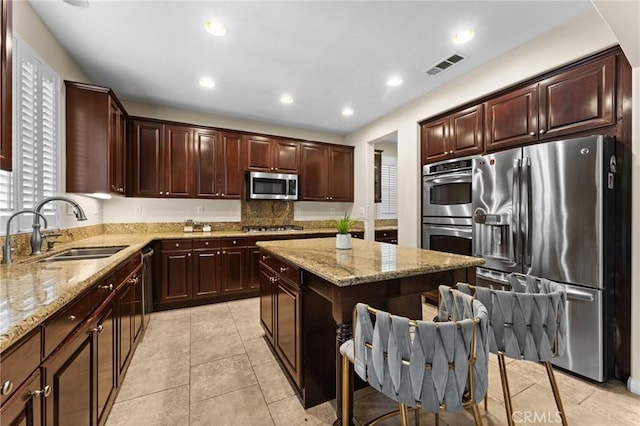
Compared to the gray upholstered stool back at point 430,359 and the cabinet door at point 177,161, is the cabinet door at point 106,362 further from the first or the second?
the cabinet door at point 177,161

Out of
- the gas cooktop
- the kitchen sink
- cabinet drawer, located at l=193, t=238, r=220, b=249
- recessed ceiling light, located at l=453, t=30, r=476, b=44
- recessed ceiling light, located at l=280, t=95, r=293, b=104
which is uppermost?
recessed ceiling light, located at l=280, t=95, r=293, b=104

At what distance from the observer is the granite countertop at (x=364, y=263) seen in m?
1.31

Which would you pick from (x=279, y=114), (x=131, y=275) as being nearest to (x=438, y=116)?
(x=279, y=114)

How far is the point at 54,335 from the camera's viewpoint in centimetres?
95

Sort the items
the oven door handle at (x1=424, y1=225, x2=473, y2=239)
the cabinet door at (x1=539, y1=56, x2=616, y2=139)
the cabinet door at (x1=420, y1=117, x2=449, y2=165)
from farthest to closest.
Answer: the cabinet door at (x1=420, y1=117, x2=449, y2=165), the oven door handle at (x1=424, y1=225, x2=473, y2=239), the cabinet door at (x1=539, y1=56, x2=616, y2=139)

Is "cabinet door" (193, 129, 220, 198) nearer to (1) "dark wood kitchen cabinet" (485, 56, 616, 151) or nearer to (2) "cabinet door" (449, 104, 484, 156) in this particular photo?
(2) "cabinet door" (449, 104, 484, 156)

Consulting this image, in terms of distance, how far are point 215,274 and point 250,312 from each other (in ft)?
2.41

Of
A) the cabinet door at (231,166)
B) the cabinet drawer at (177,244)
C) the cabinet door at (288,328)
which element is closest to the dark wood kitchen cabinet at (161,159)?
the cabinet door at (231,166)

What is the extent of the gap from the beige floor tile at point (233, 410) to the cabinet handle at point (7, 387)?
3.81ft

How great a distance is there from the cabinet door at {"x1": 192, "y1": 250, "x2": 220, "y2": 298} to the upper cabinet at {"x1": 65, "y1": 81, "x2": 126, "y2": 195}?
4.21ft

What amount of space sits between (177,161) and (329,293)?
332 centimetres

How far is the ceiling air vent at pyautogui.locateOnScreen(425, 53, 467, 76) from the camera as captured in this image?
105 inches

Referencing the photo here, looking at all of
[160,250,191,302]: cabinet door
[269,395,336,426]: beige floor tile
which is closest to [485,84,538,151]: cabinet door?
[269,395,336,426]: beige floor tile

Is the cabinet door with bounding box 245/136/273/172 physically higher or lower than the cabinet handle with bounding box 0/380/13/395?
higher
